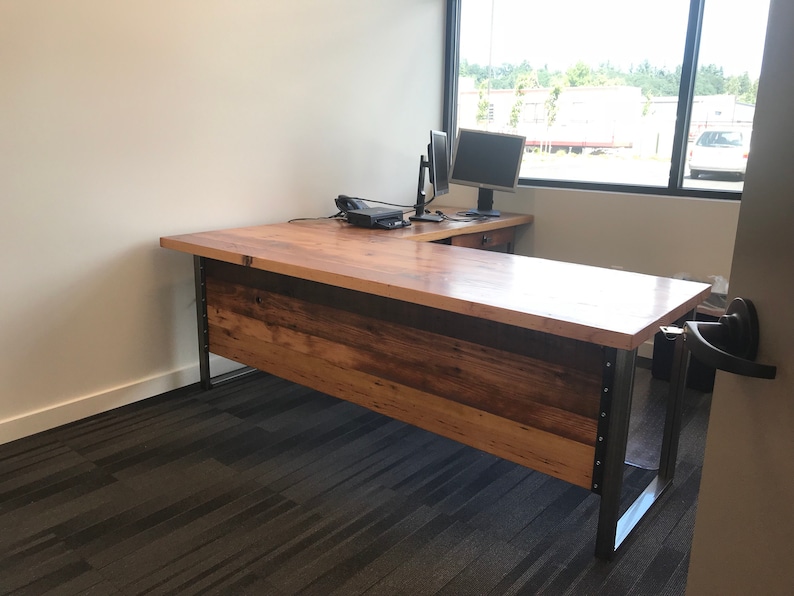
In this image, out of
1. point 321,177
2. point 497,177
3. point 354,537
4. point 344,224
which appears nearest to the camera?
point 354,537

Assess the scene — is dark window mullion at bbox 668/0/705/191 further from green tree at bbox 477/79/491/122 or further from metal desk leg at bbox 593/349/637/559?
metal desk leg at bbox 593/349/637/559

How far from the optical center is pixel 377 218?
116 inches

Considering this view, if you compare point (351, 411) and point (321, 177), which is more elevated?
point (321, 177)

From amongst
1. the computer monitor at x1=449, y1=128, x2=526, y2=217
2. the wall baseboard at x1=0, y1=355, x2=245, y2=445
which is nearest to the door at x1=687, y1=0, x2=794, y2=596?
the wall baseboard at x1=0, y1=355, x2=245, y2=445

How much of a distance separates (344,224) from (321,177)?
417mm

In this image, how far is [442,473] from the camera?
2189 mm

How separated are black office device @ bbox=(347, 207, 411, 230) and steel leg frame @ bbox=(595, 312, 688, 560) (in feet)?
4.75

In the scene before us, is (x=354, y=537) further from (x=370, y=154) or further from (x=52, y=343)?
(x=370, y=154)

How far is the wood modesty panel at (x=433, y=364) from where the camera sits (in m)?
1.69

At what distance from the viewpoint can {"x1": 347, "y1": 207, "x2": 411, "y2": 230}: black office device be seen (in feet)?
9.69

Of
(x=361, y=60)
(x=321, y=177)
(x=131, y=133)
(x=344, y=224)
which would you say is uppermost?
(x=361, y=60)

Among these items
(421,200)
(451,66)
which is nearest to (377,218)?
(421,200)

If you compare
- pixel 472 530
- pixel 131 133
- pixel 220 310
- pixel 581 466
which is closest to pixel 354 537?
pixel 472 530

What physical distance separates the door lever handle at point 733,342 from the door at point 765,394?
0.01 metres
